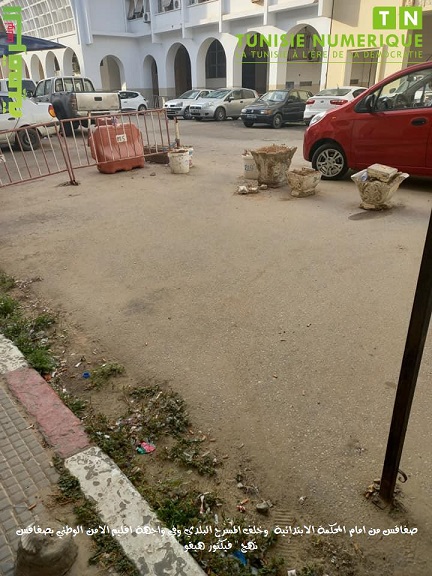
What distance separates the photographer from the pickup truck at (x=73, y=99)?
1647cm

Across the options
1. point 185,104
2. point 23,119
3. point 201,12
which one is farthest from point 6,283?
point 201,12

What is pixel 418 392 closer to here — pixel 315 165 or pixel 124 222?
pixel 124 222

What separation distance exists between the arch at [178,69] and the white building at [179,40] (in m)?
0.07

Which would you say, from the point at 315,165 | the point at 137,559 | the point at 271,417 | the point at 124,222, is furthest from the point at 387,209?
the point at 137,559

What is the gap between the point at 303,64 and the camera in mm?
23672

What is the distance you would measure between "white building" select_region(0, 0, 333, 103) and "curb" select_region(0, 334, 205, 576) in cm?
2098

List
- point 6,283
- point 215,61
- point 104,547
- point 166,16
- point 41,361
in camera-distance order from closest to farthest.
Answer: point 104,547, point 41,361, point 6,283, point 166,16, point 215,61

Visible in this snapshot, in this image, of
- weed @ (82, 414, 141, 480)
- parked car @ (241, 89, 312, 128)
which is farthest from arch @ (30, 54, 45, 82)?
weed @ (82, 414, 141, 480)

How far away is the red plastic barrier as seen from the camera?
31.2 ft

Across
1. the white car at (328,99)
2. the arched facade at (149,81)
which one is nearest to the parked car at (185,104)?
the white car at (328,99)

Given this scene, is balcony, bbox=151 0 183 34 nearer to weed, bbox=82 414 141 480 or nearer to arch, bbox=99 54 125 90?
arch, bbox=99 54 125 90

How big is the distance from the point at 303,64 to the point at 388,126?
19292mm

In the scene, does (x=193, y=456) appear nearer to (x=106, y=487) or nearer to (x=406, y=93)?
(x=106, y=487)

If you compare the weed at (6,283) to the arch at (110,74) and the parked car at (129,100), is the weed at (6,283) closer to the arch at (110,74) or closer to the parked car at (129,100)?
the parked car at (129,100)
